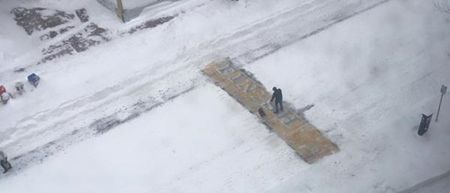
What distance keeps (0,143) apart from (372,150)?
1110 centimetres

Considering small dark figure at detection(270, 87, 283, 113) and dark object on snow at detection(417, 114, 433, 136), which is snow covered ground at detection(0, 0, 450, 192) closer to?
dark object on snow at detection(417, 114, 433, 136)

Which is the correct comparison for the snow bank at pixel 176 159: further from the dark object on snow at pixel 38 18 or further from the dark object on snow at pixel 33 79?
the dark object on snow at pixel 38 18

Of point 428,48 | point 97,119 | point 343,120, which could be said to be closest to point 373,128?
point 343,120

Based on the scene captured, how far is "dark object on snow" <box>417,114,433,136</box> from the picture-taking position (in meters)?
17.5

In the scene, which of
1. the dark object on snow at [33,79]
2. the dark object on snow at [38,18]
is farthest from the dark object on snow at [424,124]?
the dark object on snow at [38,18]

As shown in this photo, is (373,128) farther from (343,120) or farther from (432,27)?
(432,27)

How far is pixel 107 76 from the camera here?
2094 cm

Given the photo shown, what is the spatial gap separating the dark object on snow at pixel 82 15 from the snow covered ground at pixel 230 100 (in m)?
0.24

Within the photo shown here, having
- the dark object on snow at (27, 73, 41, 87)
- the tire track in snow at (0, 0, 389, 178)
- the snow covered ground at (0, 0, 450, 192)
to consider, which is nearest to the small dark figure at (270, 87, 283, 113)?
the snow covered ground at (0, 0, 450, 192)

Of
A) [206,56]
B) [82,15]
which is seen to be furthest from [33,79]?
[206,56]

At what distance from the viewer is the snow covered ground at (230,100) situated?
17375 millimetres

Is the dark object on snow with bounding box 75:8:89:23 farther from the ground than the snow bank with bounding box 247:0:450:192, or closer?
farther from the ground

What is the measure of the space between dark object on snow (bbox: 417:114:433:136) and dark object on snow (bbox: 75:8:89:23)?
12.8 metres

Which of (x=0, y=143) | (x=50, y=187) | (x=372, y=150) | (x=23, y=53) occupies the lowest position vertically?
(x=372, y=150)
